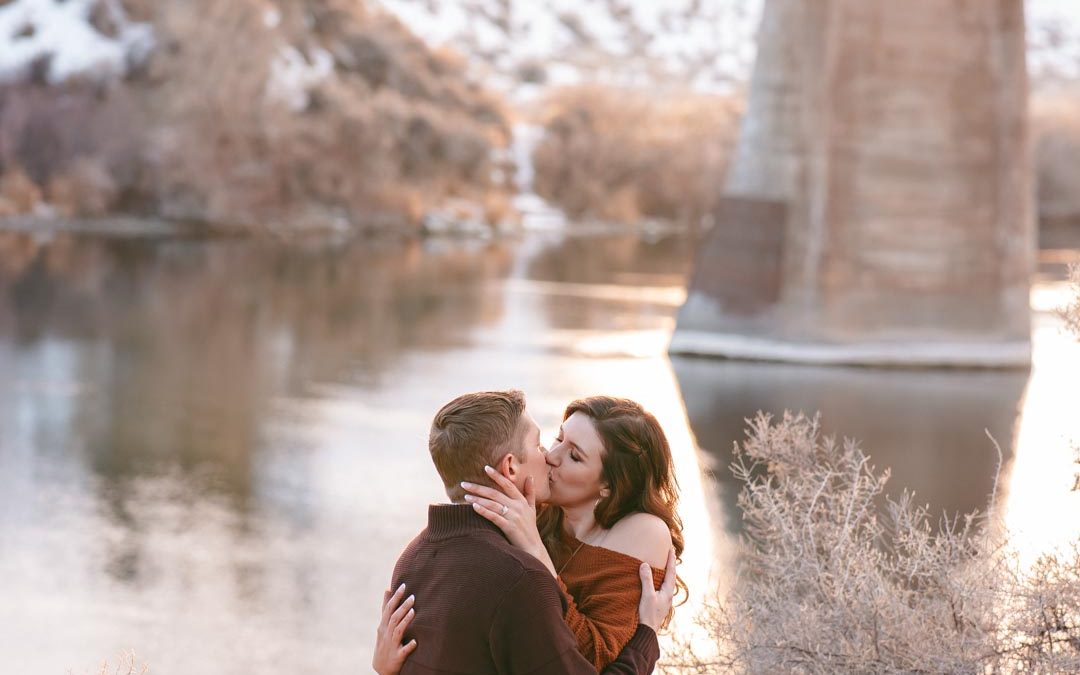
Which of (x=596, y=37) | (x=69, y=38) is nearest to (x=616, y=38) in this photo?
(x=596, y=37)

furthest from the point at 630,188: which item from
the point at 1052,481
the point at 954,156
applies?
the point at 1052,481

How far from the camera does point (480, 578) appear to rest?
4.04 metres

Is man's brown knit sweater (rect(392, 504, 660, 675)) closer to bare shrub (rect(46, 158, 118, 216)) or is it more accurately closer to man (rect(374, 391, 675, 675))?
man (rect(374, 391, 675, 675))

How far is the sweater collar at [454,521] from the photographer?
13.5ft

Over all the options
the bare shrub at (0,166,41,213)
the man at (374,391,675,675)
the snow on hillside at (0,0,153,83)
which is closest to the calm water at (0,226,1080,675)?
the man at (374,391,675,675)

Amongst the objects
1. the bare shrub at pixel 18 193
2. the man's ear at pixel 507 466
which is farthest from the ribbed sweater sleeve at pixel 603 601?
the bare shrub at pixel 18 193

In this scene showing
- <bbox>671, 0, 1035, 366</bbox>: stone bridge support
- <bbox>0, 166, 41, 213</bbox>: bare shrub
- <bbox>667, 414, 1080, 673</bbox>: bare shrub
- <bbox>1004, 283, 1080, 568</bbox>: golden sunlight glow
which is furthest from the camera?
<bbox>0, 166, 41, 213</bbox>: bare shrub

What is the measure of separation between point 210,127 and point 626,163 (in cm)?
2268

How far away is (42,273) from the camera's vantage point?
32562 millimetres

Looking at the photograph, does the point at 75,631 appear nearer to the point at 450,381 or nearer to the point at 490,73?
the point at 450,381

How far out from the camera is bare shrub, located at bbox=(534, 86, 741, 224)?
7056 centimetres

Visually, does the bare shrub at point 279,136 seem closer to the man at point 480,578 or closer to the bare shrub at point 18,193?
the bare shrub at point 18,193

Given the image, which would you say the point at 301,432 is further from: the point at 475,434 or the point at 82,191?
the point at 82,191

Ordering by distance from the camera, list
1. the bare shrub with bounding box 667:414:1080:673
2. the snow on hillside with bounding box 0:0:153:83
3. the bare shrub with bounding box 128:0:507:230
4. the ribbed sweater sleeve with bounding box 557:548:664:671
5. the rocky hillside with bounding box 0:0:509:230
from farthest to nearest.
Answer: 1. the snow on hillside with bounding box 0:0:153:83
2. the bare shrub with bounding box 128:0:507:230
3. the rocky hillside with bounding box 0:0:509:230
4. the bare shrub with bounding box 667:414:1080:673
5. the ribbed sweater sleeve with bounding box 557:548:664:671
